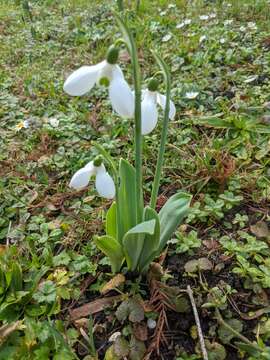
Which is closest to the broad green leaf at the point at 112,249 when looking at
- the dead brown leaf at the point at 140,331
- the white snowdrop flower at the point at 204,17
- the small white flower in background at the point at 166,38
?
the dead brown leaf at the point at 140,331

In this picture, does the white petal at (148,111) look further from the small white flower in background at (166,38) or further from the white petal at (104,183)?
the small white flower in background at (166,38)

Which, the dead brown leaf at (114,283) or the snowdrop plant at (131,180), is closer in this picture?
the snowdrop plant at (131,180)

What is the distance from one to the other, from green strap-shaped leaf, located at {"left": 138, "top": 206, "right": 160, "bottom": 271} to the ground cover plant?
73mm

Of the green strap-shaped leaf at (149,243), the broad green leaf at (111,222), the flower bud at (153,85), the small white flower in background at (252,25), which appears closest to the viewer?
the flower bud at (153,85)

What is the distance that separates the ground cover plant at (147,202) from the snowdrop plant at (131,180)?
75 millimetres

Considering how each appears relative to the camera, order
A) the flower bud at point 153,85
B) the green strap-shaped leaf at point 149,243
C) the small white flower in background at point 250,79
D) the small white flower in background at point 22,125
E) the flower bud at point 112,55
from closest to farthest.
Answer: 1. the flower bud at point 112,55
2. the flower bud at point 153,85
3. the green strap-shaped leaf at point 149,243
4. the small white flower in background at point 22,125
5. the small white flower in background at point 250,79

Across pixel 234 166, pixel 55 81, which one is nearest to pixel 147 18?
pixel 55 81

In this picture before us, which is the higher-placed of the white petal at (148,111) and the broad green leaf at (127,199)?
the white petal at (148,111)

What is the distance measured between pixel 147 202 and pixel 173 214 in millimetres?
520

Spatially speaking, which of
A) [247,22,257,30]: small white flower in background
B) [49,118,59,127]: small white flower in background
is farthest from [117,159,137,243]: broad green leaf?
[247,22,257,30]: small white flower in background

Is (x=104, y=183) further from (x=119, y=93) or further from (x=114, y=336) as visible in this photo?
(x=114, y=336)

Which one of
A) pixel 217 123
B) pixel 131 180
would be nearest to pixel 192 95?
pixel 217 123

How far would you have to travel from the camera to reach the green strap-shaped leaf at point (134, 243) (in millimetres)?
1207

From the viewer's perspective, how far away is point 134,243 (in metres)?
1.36
